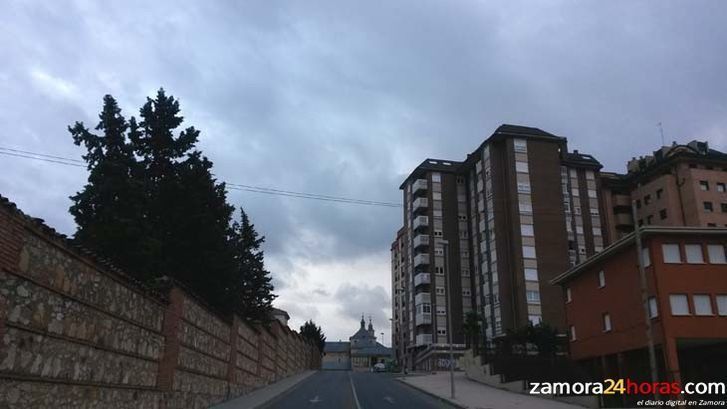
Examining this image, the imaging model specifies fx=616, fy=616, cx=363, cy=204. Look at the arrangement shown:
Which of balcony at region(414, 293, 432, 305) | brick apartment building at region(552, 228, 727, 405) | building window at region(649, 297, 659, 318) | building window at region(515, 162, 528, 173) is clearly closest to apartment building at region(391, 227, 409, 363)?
balcony at region(414, 293, 432, 305)

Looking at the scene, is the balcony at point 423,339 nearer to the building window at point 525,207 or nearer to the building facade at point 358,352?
the building window at point 525,207

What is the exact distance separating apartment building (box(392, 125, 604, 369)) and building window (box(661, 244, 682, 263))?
41.3 meters

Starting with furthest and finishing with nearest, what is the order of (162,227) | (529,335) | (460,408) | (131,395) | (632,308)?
(529,335) < (632,308) < (460,408) < (162,227) < (131,395)

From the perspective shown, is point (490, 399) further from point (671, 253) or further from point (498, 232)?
point (498, 232)

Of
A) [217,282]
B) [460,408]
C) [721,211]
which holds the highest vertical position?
[721,211]

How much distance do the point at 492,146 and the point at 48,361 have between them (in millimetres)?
74892

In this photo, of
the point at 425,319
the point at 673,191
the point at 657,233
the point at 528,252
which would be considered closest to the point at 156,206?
the point at 657,233

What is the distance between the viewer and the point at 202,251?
75.5 ft

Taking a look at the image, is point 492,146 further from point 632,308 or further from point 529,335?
point 632,308

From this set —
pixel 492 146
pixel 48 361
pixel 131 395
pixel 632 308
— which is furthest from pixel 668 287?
pixel 492 146

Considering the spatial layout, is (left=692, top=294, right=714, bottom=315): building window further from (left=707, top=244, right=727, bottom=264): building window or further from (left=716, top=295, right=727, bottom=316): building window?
(left=707, top=244, right=727, bottom=264): building window

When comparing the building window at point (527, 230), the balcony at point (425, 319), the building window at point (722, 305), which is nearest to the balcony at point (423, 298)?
the balcony at point (425, 319)

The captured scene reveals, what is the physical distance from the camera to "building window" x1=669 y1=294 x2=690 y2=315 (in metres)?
27.4

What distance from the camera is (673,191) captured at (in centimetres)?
7631
